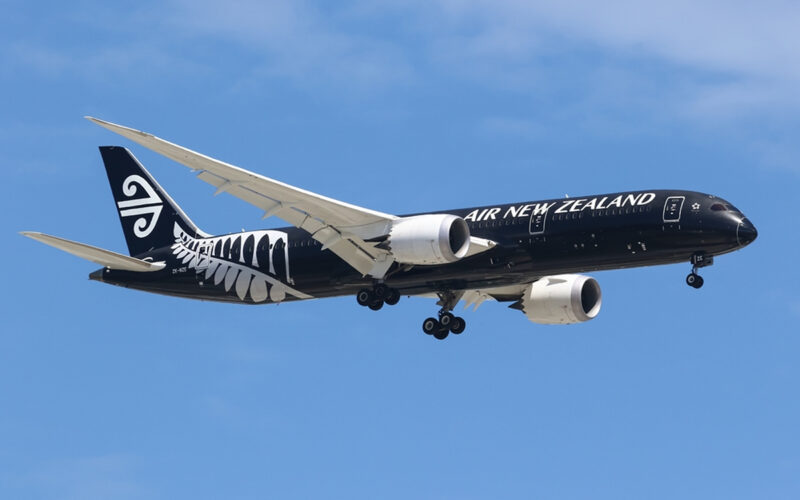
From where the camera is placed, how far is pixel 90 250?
5725cm

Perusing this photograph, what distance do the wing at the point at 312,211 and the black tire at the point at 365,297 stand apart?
2.49 ft

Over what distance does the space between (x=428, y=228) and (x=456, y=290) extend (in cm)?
428

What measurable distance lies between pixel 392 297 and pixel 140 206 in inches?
563

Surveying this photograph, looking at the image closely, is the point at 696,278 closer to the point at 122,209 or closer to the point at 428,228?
the point at 428,228

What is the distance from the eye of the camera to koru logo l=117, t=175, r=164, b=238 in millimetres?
62688

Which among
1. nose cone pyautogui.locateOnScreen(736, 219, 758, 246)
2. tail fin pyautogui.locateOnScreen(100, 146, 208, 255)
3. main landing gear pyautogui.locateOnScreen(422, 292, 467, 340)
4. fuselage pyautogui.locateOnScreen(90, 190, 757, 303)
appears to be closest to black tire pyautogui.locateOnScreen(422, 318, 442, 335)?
main landing gear pyautogui.locateOnScreen(422, 292, 467, 340)

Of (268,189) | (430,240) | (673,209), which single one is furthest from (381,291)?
(673,209)

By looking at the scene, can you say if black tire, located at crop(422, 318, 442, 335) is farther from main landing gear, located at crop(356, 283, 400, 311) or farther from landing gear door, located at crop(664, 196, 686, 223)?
landing gear door, located at crop(664, 196, 686, 223)

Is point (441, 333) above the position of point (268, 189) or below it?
Answer: below

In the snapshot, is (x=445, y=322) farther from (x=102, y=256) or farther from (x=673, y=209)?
(x=102, y=256)

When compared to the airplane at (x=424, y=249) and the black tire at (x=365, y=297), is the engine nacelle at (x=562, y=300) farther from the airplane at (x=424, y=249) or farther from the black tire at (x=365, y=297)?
the black tire at (x=365, y=297)

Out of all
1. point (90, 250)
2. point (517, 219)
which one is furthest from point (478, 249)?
point (90, 250)

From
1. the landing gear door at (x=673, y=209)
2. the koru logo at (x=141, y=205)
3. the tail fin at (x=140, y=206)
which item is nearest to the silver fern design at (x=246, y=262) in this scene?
the tail fin at (x=140, y=206)

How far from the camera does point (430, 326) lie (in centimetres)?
5781
